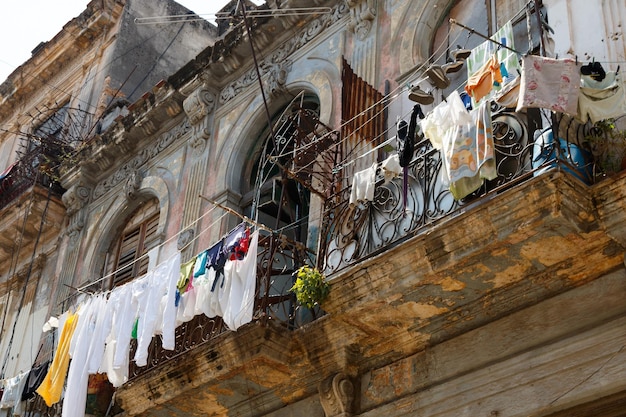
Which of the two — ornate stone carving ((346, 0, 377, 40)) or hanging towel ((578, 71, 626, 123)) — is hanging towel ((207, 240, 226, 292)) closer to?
ornate stone carving ((346, 0, 377, 40))

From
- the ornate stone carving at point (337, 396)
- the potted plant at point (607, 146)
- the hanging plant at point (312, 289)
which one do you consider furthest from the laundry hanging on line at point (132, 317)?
the potted plant at point (607, 146)

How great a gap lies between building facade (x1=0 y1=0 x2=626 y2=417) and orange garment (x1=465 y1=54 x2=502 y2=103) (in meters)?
0.02

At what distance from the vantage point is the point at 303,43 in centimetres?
1102

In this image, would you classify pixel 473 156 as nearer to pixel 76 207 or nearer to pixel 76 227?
pixel 76 227

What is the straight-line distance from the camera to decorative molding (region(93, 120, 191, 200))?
12.6 metres

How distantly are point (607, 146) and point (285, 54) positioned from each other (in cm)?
566

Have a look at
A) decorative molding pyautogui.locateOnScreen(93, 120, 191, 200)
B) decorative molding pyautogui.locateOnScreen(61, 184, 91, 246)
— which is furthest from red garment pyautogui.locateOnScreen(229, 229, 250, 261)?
decorative molding pyautogui.locateOnScreen(61, 184, 91, 246)

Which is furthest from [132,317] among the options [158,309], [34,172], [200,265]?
[34,172]

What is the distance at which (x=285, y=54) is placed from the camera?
36.8ft

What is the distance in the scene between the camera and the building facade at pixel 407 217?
20.3 ft

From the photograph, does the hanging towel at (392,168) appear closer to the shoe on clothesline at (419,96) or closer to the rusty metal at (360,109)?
the shoe on clothesline at (419,96)

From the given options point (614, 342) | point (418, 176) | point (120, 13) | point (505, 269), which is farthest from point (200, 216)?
point (120, 13)

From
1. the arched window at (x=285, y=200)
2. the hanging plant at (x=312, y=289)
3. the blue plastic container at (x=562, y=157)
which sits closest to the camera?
the blue plastic container at (x=562, y=157)

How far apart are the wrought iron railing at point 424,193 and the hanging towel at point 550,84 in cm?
15
